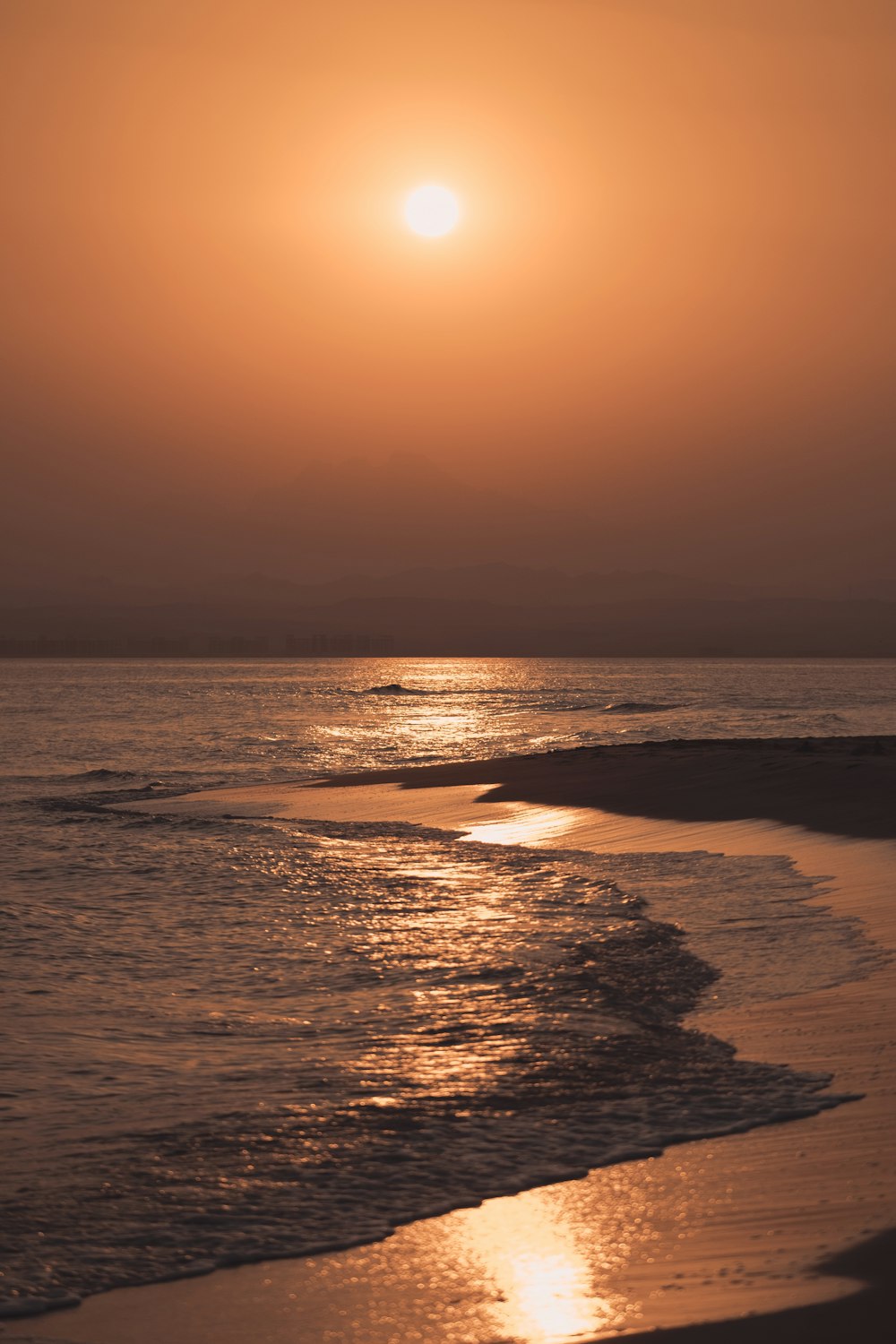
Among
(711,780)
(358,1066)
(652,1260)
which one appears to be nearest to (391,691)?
(711,780)

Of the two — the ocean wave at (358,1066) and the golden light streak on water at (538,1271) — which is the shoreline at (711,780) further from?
the golden light streak on water at (538,1271)

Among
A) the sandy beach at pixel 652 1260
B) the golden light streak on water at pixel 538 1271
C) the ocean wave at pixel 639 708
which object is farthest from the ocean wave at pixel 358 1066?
the ocean wave at pixel 639 708

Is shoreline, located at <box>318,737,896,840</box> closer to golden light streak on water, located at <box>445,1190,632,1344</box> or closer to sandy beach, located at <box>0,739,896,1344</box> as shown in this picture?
sandy beach, located at <box>0,739,896,1344</box>

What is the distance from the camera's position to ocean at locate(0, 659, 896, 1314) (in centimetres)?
652

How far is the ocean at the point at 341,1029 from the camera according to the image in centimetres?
652

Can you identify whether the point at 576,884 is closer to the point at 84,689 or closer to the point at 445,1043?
the point at 445,1043

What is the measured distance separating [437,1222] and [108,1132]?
8.21ft

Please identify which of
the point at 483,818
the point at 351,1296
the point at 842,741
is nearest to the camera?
the point at 351,1296

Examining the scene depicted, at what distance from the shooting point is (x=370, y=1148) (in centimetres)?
722

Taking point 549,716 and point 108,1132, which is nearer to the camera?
point 108,1132

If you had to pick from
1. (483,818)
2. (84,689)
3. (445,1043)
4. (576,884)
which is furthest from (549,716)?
(84,689)

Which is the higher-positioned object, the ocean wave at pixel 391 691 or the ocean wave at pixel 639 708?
the ocean wave at pixel 639 708

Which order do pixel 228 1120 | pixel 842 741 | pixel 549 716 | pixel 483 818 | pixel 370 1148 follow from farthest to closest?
pixel 549 716, pixel 842 741, pixel 483 818, pixel 228 1120, pixel 370 1148

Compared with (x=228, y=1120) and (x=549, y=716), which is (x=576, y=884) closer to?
(x=228, y=1120)
